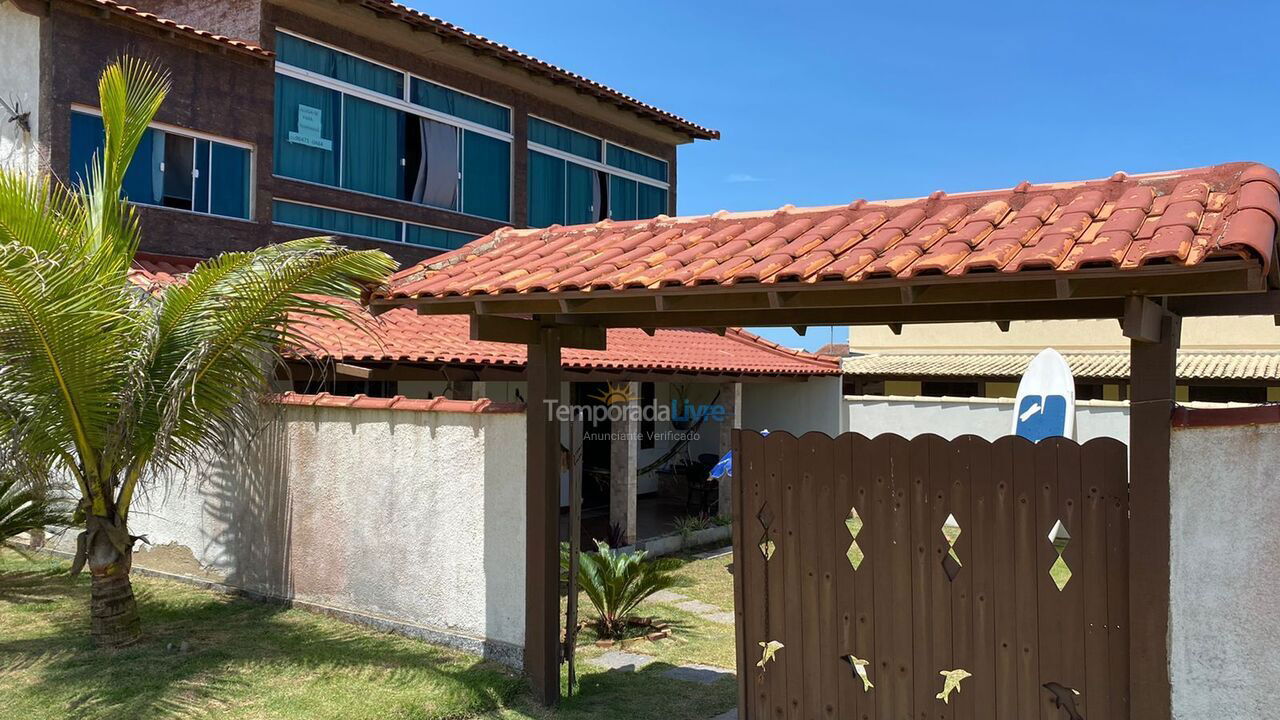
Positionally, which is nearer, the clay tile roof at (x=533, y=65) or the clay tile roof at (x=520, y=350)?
the clay tile roof at (x=520, y=350)

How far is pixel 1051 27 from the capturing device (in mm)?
30203

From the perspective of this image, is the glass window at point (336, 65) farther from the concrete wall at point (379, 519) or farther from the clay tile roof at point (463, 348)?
the concrete wall at point (379, 519)

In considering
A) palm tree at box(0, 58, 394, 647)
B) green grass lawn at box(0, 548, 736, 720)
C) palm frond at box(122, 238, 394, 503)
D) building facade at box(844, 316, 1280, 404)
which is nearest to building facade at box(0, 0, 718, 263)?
palm tree at box(0, 58, 394, 647)

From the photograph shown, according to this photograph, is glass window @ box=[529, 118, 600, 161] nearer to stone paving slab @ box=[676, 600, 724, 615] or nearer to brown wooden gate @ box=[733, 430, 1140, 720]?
stone paving slab @ box=[676, 600, 724, 615]

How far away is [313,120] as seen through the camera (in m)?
13.7

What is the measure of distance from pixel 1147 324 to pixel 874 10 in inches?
1035

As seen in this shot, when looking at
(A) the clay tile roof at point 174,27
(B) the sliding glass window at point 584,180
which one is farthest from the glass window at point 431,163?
(A) the clay tile roof at point 174,27

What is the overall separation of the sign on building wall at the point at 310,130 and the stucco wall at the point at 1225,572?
39.8 ft

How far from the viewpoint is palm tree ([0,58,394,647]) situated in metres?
6.18

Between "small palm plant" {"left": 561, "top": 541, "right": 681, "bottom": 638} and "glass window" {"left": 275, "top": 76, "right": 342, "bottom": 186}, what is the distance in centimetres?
786

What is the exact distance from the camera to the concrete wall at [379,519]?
22.2 ft

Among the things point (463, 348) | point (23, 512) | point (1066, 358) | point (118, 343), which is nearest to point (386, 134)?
point (463, 348)

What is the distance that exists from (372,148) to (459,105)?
1.92 m

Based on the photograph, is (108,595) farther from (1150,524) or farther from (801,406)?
(801,406)
